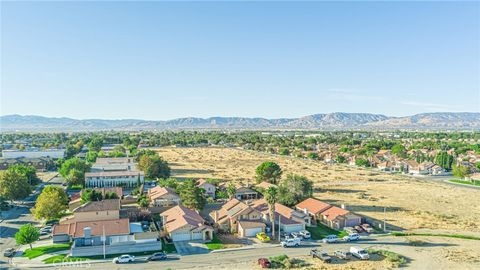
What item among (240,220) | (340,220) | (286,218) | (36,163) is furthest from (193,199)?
(36,163)

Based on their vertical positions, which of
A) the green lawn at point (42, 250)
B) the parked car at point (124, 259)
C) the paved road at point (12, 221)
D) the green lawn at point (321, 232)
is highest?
the parked car at point (124, 259)

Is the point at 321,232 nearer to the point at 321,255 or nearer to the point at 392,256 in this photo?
the point at 321,255

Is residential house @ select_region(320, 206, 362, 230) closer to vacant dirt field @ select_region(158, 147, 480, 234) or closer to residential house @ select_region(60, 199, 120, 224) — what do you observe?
vacant dirt field @ select_region(158, 147, 480, 234)

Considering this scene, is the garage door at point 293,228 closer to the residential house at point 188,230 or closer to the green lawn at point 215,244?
the green lawn at point 215,244

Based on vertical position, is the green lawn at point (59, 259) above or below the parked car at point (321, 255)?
below

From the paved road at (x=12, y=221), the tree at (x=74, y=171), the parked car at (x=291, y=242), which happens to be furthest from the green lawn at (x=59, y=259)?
the tree at (x=74, y=171)

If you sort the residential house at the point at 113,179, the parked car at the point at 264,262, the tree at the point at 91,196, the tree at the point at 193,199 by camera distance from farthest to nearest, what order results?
the residential house at the point at 113,179, the tree at the point at 91,196, the tree at the point at 193,199, the parked car at the point at 264,262

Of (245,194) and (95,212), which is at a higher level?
(95,212)
